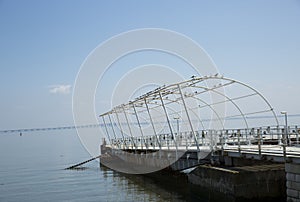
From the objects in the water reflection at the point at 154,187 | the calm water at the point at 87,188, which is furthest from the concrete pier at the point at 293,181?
the calm water at the point at 87,188

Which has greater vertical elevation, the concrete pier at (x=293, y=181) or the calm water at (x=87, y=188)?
the concrete pier at (x=293, y=181)

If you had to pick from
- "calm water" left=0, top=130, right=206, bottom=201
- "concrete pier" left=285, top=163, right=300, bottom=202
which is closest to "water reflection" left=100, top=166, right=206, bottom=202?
"calm water" left=0, top=130, right=206, bottom=201

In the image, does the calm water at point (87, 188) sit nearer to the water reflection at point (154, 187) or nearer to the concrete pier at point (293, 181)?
the water reflection at point (154, 187)

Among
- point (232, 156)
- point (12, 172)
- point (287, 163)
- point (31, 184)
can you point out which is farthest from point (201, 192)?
point (12, 172)

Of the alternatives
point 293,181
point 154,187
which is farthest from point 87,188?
point 293,181

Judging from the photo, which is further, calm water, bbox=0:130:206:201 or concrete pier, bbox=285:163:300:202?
calm water, bbox=0:130:206:201

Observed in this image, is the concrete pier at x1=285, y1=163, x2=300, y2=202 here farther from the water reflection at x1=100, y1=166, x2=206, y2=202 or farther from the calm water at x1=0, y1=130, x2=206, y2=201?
the calm water at x1=0, y1=130, x2=206, y2=201

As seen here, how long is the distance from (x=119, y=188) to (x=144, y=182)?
2192mm

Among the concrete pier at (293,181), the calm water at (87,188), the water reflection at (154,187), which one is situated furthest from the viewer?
the calm water at (87,188)

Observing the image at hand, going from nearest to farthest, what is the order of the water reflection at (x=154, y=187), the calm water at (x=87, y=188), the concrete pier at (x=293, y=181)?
the concrete pier at (x=293, y=181) → the water reflection at (x=154, y=187) → the calm water at (x=87, y=188)

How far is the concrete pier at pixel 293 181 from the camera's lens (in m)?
16.1

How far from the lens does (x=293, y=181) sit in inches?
643

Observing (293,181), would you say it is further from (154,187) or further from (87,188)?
(87,188)

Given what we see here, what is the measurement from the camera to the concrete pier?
52.7 feet
